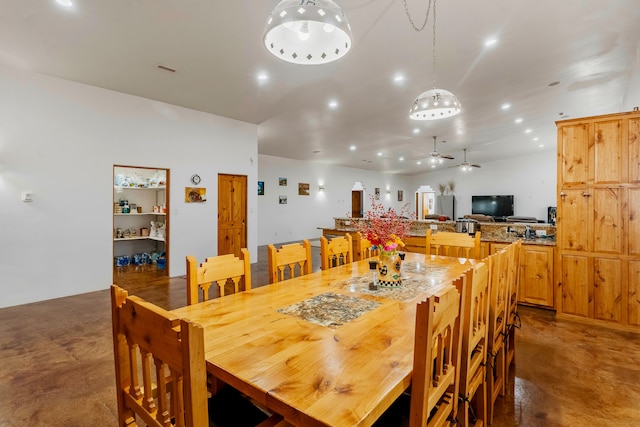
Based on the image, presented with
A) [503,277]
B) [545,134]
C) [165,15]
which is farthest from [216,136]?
[545,134]

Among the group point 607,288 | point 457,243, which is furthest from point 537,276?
point 457,243

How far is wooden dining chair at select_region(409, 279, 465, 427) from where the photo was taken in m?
0.94

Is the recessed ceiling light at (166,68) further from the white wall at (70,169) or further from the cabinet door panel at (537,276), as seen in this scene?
the cabinet door panel at (537,276)

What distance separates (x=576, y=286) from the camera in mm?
3422

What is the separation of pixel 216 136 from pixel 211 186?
97cm

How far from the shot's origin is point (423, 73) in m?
4.30

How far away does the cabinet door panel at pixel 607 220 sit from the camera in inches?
126

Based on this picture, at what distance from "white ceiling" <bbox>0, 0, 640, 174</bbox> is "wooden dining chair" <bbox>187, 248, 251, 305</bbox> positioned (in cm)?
234

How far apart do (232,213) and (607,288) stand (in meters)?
5.82

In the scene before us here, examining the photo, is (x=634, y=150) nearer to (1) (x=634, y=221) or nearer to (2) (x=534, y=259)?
(1) (x=634, y=221)

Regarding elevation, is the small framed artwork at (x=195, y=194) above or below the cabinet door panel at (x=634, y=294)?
above

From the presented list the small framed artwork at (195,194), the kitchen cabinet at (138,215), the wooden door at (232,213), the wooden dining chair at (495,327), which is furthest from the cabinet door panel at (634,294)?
the kitchen cabinet at (138,215)

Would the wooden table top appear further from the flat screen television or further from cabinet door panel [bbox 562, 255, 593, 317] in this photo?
the flat screen television

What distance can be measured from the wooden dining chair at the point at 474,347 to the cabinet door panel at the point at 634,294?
2564 millimetres
